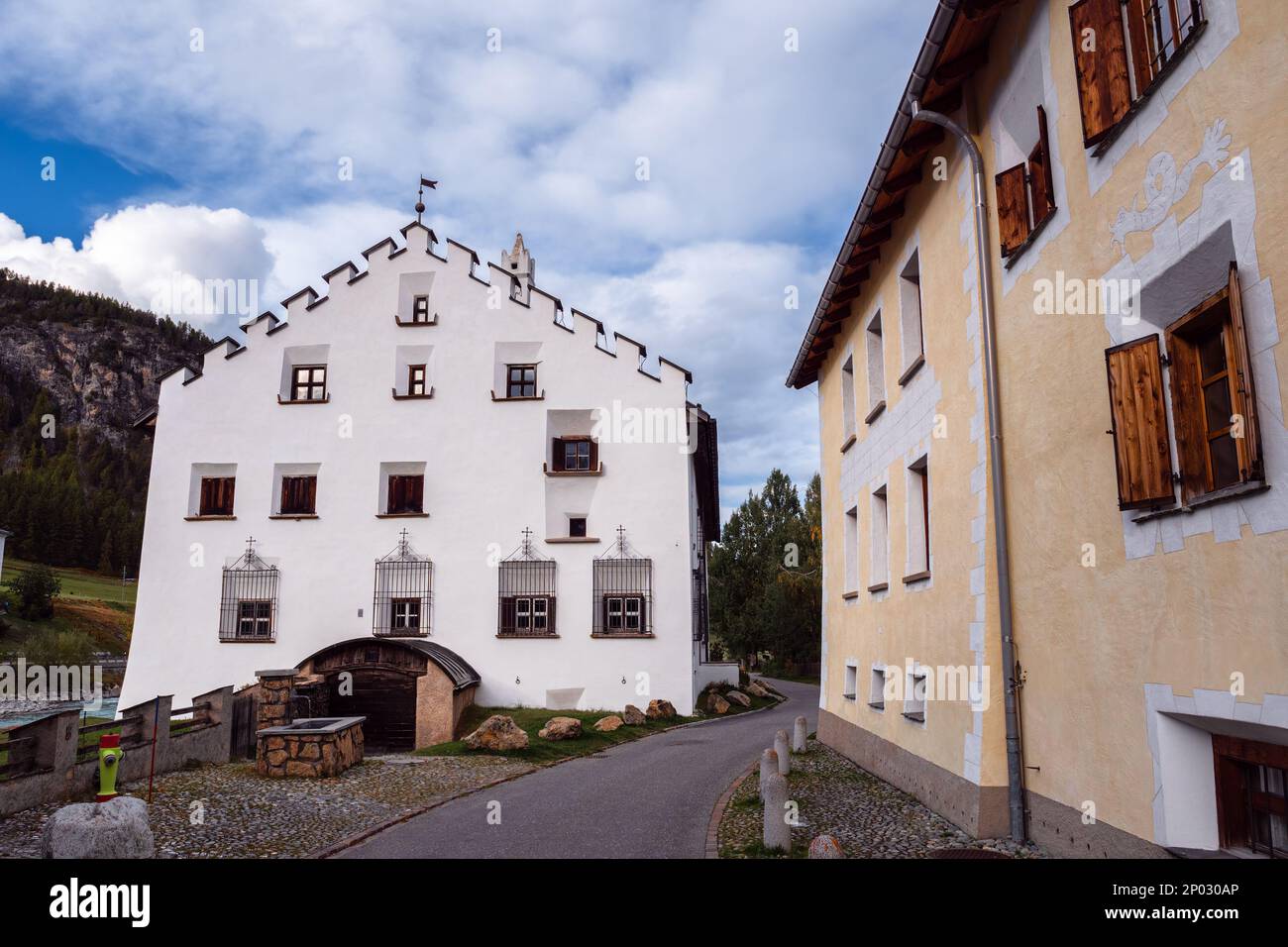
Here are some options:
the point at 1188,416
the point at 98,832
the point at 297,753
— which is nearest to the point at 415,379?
the point at 297,753

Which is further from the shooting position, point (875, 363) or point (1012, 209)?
point (875, 363)

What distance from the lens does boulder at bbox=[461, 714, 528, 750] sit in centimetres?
1828

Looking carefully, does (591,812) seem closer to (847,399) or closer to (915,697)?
(915,697)

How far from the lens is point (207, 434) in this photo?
89.9ft

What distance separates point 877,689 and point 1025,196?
8.14m

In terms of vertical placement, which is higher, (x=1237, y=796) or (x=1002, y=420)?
(x=1002, y=420)

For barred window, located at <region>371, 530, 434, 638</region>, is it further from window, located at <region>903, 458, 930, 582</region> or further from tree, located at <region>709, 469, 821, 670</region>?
tree, located at <region>709, 469, 821, 670</region>

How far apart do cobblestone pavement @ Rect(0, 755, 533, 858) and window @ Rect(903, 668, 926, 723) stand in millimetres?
6557

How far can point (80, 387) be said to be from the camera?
15712 centimetres

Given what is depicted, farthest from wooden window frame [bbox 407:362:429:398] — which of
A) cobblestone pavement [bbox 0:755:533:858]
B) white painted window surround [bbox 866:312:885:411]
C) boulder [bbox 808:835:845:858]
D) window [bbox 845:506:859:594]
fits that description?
boulder [bbox 808:835:845:858]

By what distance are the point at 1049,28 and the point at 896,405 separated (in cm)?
592

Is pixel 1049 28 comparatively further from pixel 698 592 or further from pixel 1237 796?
pixel 698 592

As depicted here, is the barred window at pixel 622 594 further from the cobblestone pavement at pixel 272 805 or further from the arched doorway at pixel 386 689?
the cobblestone pavement at pixel 272 805

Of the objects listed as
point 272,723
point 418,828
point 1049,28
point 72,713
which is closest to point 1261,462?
point 1049,28
